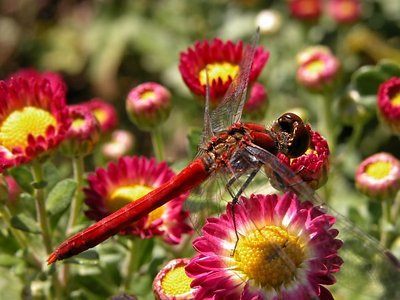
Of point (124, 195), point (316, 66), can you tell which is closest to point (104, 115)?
point (124, 195)

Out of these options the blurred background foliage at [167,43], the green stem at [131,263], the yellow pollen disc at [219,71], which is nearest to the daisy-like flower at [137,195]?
the green stem at [131,263]

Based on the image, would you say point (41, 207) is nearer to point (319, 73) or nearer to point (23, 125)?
point (23, 125)

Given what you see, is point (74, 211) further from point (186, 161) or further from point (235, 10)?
point (235, 10)

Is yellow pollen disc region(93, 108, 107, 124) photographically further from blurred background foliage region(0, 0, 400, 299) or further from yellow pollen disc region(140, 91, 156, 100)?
blurred background foliage region(0, 0, 400, 299)

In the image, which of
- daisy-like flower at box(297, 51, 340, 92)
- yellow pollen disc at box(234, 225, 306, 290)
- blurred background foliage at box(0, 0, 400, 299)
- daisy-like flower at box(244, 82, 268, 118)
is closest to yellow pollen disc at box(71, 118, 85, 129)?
daisy-like flower at box(244, 82, 268, 118)

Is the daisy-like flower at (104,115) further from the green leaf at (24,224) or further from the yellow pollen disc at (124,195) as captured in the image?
the green leaf at (24,224)

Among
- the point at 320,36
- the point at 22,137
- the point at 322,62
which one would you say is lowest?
the point at 320,36

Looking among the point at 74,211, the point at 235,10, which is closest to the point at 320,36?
the point at 235,10
